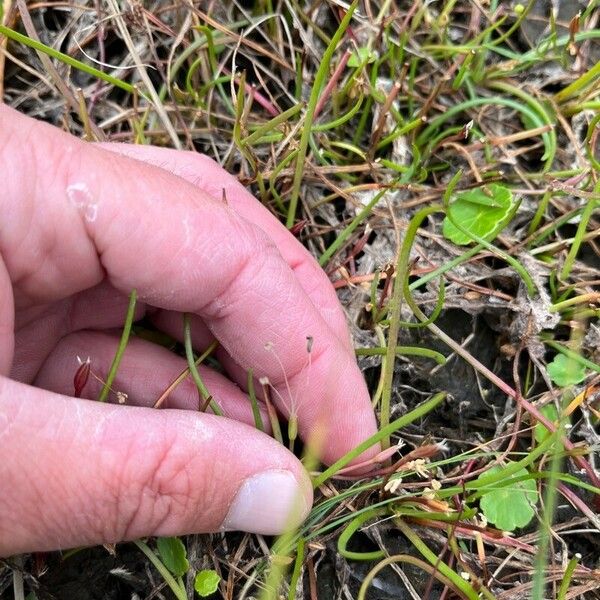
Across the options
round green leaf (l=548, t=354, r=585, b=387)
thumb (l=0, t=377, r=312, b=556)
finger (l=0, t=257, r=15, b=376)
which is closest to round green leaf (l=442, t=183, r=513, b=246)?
round green leaf (l=548, t=354, r=585, b=387)

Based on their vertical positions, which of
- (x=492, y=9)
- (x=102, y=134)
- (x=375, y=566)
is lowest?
(x=375, y=566)

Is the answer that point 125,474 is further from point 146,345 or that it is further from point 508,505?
point 508,505

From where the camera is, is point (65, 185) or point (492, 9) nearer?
point (65, 185)

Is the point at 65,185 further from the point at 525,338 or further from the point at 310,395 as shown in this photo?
the point at 525,338

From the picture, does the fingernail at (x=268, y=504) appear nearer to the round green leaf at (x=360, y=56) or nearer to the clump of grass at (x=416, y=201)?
the clump of grass at (x=416, y=201)

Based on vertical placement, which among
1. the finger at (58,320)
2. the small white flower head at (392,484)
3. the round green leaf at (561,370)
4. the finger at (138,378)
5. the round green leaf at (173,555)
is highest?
the finger at (58,320)

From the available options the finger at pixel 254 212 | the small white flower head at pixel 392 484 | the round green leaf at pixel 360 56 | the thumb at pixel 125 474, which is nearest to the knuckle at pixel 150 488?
the thumb at pixel 125 474

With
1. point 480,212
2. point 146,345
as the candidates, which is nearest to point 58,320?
point 146,345

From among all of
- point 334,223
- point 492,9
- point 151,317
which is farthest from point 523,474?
point 492,9
